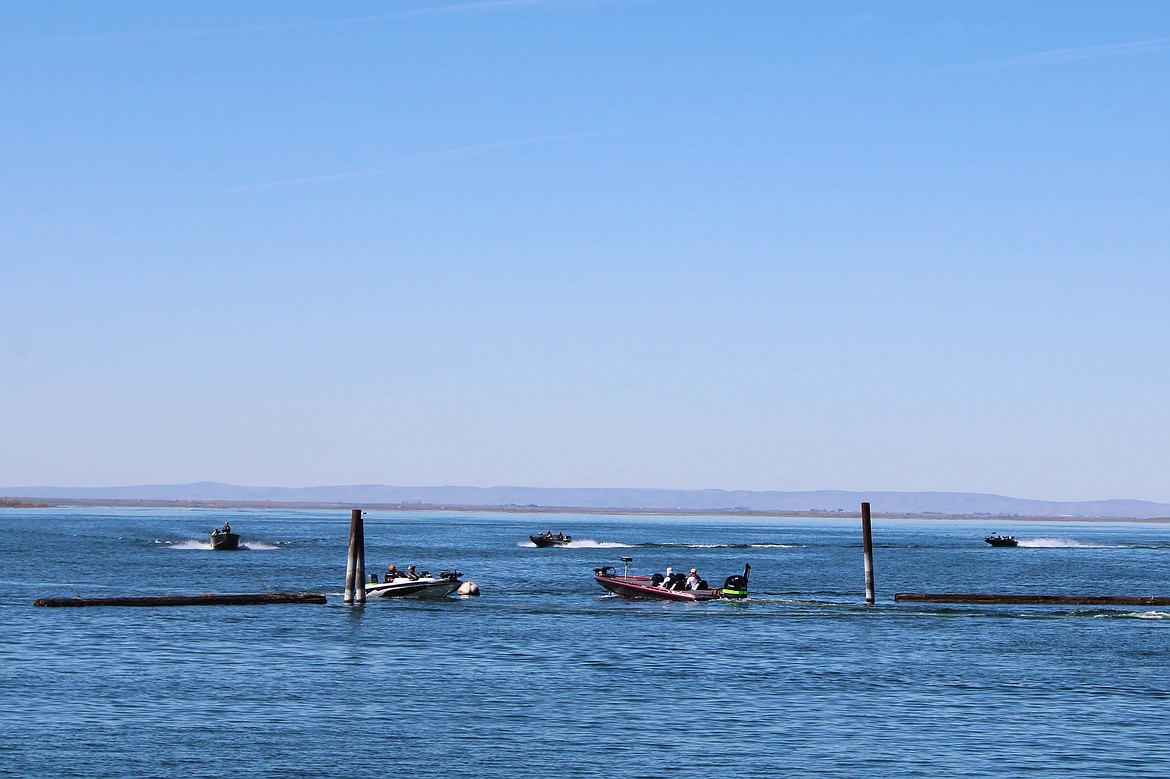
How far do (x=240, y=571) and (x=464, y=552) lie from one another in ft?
140

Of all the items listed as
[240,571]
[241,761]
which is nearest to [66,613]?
[241,761]

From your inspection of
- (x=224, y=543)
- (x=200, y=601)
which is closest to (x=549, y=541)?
(x=224, y=543)

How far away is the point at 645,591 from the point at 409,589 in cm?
1186

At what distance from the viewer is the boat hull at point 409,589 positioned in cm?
6600

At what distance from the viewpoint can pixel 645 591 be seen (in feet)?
226

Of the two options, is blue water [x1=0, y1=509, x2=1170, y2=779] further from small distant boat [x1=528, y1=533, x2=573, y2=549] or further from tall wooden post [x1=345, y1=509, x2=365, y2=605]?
small distant boat [x1=528, y1=533, x2=573, y2=549]

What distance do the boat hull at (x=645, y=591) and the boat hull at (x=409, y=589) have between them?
30.6 ft

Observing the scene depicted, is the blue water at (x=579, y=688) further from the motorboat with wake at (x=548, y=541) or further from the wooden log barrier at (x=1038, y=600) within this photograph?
the motorboat with wake at (x=548, y=541)

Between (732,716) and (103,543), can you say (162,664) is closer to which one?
(732,716)

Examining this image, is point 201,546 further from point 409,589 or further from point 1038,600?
point 1038,600

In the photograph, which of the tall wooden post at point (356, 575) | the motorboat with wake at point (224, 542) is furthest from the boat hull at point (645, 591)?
the motorboat with wake at point (224, 542)

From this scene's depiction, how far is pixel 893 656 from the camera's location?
4712 cm

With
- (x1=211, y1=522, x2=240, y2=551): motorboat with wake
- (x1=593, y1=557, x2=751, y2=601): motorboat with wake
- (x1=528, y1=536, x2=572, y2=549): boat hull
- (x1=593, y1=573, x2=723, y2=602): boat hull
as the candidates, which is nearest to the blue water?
(x1=593, y1=573, x2=723, y2=602): boat hull

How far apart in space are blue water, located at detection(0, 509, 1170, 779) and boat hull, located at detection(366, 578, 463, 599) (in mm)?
947
